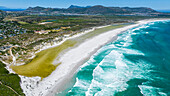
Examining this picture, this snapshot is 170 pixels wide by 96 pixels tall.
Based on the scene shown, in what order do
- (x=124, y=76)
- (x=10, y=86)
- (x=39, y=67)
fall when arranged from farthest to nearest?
(x=39, y=67) → (x=124, y=76) → (x=10, y=86)

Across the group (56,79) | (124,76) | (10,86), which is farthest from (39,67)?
(124,76)

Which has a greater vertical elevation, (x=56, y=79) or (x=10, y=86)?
(x=10, y=86)

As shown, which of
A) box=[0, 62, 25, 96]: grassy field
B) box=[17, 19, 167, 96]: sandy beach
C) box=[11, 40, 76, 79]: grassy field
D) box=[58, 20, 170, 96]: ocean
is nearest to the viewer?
box=[0, 62, 25, 96]: grassy field

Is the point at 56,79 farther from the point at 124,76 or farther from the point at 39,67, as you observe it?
the point at 124,76

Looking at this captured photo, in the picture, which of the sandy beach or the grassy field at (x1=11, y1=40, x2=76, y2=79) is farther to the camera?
the grassy field at (x1=11, y1=40, x2=76, y2=79)

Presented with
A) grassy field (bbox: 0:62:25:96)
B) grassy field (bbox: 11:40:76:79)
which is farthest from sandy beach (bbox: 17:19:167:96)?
grassy field (bbox: 11:40:76:79)

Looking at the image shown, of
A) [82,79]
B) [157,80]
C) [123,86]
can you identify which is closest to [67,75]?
[82,79]

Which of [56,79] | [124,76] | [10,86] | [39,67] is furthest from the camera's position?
[39,67]

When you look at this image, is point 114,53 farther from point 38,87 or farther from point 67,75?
point 38,87

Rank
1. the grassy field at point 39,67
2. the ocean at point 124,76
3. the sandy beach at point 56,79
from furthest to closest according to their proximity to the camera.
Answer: the grassy field at point 39,67
the sandy beach at point 56,79
the ocean at point 124,76

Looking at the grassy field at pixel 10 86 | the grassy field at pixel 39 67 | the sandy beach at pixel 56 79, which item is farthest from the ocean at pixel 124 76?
the grassy field at pixel 10 86

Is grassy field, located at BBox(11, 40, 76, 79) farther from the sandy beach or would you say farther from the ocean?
the ocean

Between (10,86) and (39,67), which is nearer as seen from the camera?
(10,86)

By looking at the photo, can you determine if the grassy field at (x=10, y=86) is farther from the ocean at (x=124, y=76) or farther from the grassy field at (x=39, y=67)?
the ocean at (x=124, y=76)
